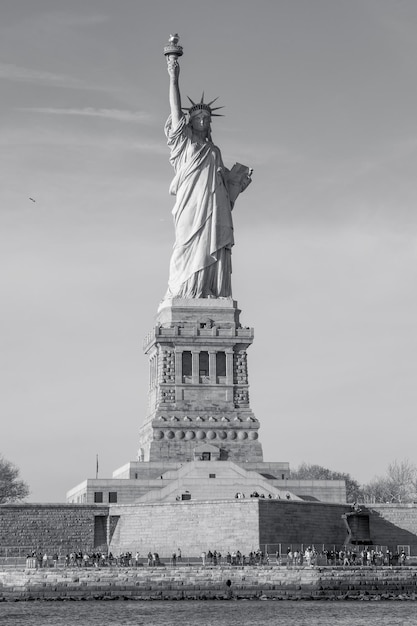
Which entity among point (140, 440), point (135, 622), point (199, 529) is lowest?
point (135, 622)

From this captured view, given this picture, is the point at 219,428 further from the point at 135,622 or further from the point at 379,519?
the point at 135,622

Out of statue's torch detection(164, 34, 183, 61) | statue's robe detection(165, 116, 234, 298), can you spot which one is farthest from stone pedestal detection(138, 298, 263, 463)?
statue's torch detection(164, 34, 183, 61)

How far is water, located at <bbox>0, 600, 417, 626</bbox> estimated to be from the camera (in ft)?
166

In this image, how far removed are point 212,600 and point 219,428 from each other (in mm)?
19606

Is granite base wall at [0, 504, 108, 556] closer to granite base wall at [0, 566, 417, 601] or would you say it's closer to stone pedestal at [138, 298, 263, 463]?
granite base wall at [0, 566, 417, 601]

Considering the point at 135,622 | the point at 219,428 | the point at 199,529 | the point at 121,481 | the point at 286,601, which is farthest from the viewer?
the point at 219,428

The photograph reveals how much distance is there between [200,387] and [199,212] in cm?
1003

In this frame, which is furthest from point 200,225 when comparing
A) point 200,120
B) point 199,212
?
point 200,120

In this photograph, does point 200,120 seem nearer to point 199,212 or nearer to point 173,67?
point 173,67

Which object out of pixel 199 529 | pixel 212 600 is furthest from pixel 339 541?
pixel 212 600

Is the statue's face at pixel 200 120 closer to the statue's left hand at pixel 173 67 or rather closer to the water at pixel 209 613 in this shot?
the statue's left hand at pixel 173 67

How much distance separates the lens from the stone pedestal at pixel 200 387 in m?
75.6

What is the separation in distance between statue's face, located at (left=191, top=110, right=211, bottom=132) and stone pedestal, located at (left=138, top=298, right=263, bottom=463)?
9696 millimetres

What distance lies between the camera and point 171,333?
255 ft
